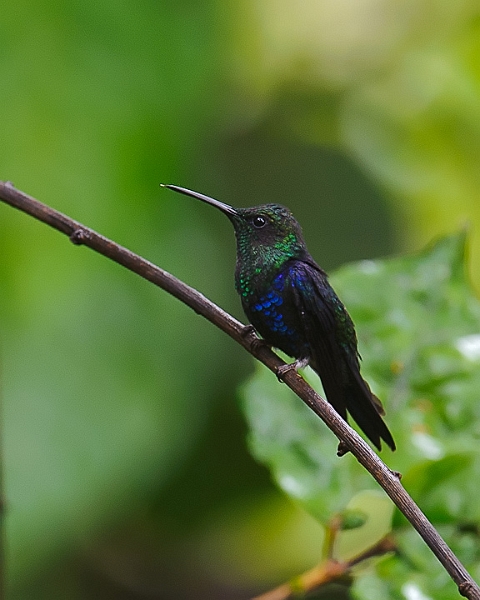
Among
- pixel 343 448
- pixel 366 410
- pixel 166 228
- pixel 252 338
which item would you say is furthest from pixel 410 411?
pixel 166 228

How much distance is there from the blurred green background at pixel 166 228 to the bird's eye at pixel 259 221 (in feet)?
3.23

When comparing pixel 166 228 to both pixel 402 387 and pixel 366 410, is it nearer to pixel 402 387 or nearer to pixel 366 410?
pixel 402 387

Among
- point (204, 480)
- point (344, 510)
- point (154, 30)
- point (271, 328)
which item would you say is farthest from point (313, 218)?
point (344, 510)

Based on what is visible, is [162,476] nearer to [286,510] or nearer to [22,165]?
[286,510]

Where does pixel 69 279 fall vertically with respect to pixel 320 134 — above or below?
below

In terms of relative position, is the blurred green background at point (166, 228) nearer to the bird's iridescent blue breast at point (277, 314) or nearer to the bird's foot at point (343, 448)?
the bird's iridescent blue breast at point (277, 314)

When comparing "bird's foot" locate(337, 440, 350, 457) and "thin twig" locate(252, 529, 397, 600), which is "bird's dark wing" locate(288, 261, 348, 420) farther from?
"bird's foot" locate(337, 440, 350, 457)

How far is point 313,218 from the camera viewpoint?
14.4 ft

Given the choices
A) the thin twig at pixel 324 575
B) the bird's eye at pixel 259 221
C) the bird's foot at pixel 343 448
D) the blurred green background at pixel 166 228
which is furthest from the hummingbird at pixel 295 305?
the blurred green background at pixel 166 228

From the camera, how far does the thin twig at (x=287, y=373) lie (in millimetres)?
1167

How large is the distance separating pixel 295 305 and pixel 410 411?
14.2 inches

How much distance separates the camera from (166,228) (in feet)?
10.7

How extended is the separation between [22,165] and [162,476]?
1.23 meters

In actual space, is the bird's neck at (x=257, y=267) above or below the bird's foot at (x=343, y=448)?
above
